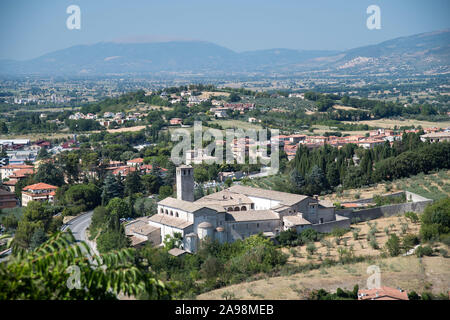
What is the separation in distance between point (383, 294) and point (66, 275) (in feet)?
31.1

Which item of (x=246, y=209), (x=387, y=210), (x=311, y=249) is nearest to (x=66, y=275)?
(x=311, y=249)

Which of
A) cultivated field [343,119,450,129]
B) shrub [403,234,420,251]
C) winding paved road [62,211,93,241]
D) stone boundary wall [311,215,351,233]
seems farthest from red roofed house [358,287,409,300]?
cultivated field [343,119,450,129]

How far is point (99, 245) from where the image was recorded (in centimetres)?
2034

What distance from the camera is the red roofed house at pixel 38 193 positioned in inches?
1256

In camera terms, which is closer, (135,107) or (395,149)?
(395,149)

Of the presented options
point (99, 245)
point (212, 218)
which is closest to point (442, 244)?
point (212, 218)

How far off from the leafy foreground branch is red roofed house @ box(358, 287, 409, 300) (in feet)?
28.4

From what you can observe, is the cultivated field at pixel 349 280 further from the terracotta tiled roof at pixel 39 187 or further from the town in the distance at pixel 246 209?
the terracotta tiled roof at pixel 39 187

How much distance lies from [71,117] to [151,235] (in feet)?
179

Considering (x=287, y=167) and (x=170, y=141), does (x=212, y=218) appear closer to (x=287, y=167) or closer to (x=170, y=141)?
(x=287, y=167)

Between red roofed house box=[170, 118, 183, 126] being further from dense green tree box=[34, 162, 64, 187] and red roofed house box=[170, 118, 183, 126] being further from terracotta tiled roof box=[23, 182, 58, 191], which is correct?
terracotta tiled roof box=[23, 182, 58, 191]

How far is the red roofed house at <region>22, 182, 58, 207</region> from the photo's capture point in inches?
1256
